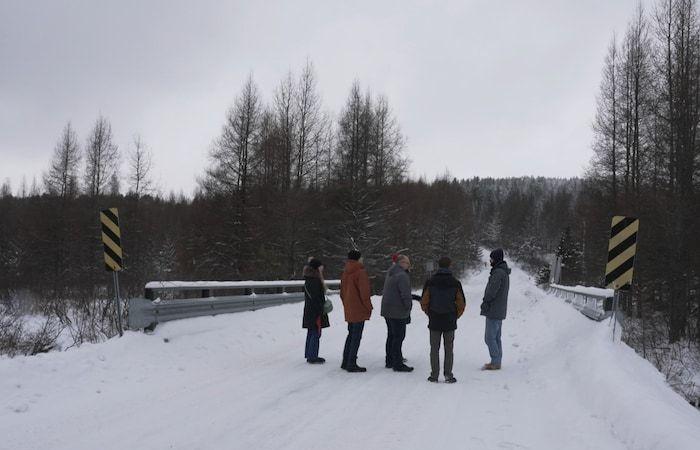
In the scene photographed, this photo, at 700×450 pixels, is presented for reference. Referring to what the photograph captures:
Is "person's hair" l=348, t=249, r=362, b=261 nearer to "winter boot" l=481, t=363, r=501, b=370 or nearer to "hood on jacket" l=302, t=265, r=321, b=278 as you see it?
"hood on jacket" l=302, t=265, r=321, b=278

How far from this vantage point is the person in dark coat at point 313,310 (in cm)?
909

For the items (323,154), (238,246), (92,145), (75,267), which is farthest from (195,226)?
(92,145)

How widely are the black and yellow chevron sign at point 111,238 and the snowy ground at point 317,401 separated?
151cm

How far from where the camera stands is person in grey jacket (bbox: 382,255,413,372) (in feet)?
28.1

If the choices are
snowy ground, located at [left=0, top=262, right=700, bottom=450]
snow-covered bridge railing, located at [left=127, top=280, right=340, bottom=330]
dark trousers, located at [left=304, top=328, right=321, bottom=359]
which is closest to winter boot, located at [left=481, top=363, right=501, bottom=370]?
snowy ground, located at [left=0, top=262, right=700, bottom=450]

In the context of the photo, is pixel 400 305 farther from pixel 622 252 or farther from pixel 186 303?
pixel 186 303

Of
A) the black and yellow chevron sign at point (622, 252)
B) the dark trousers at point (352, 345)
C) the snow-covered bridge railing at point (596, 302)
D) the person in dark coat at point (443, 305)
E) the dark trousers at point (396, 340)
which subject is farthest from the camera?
the snow-covered bridge railing at point (596, 302)

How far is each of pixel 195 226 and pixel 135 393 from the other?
81.8ft

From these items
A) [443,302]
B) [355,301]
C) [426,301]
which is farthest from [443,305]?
[355,301]

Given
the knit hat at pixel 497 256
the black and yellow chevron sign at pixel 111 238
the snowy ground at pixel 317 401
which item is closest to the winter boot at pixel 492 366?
the snowy ground at pixel 317 401

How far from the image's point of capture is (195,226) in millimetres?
30438

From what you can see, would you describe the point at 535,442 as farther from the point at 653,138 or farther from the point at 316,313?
the point at 653,138

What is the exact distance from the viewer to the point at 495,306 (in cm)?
884

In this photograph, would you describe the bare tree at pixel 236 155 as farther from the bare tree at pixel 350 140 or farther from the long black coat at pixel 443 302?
the long black coat at pixel 443 302
